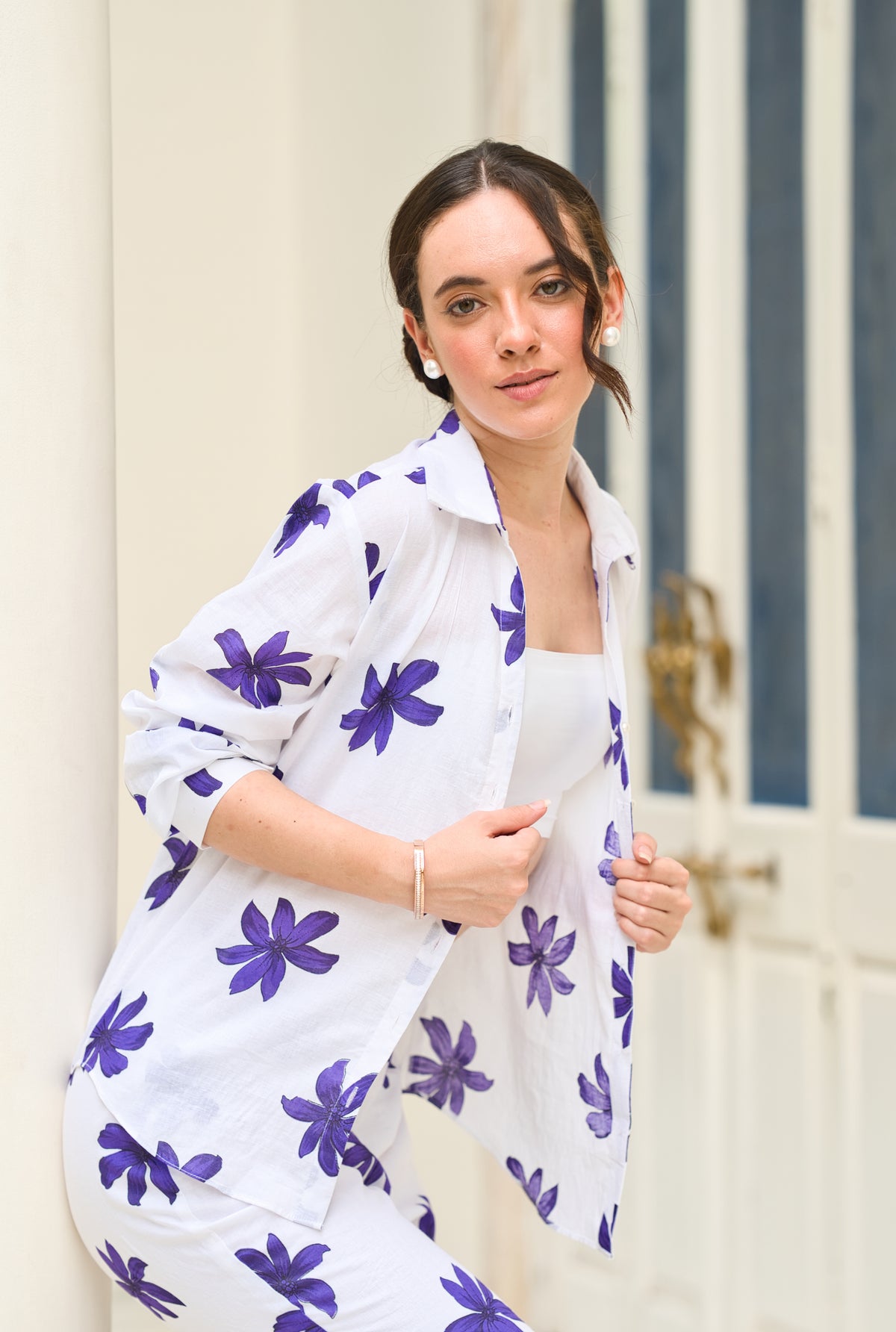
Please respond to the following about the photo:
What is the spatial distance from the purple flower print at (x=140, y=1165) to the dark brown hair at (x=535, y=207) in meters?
0.82

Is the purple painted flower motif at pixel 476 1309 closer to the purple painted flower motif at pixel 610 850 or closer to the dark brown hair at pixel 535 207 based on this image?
the purple painted flower motif at pixel 610 850

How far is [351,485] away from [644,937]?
1.80 ft

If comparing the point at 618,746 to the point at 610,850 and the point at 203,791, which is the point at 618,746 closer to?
the point at 610,850

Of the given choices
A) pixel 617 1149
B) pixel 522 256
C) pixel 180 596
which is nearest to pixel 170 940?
pixel 617 1149

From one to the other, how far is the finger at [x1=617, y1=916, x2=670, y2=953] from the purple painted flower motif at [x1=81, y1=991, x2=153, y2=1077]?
0.49 meters

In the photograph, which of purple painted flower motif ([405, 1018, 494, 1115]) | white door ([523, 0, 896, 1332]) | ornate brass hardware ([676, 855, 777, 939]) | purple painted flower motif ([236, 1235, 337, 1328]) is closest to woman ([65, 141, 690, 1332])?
purple painted flower motif ([236, 1235, 337, 1328])

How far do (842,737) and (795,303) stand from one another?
82 centimetres

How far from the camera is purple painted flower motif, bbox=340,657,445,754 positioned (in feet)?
3.92

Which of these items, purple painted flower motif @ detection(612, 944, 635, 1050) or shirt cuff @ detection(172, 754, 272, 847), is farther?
purple painted flower motif @ detection(612, 944, 635, 1050)

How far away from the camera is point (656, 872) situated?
135cm

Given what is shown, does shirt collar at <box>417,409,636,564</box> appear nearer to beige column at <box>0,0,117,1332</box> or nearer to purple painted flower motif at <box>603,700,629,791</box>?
purple painted flower motif at <box>603,700,629,791</box>

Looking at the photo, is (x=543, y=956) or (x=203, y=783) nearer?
(x=203, y=783)

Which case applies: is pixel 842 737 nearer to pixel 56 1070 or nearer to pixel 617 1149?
pixel 617 1149

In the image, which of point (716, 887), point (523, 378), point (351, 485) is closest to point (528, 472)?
point (523, 378)
